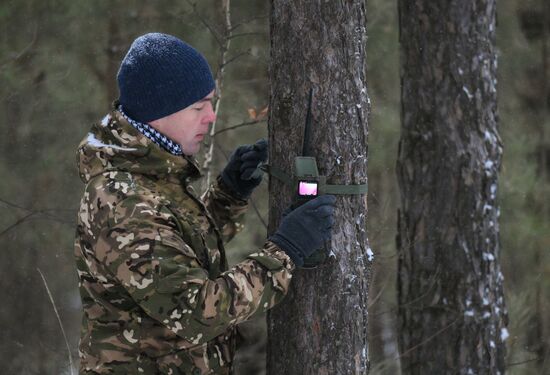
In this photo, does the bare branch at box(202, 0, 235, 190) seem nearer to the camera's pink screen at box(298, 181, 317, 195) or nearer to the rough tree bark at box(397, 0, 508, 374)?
the rough tree bark at box(397, 0, 508, 374)

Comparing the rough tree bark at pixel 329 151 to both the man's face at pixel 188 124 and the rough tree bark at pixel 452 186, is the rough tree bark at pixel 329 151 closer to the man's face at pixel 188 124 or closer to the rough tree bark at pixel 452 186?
the man's face at pixel 188 124

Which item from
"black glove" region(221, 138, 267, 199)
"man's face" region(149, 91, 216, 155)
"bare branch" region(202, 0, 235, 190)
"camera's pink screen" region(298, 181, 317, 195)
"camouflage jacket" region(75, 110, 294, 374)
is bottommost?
"camouflage jacket" region(75, 110, 294, 374)

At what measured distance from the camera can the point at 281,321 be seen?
3213mm

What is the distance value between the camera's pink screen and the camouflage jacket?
262 millimetres

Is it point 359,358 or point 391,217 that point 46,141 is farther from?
point 359,358

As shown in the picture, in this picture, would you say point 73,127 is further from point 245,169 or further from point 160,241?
point 160,241

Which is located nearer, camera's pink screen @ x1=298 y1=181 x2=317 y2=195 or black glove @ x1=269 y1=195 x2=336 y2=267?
black glove @ x1=269 y1=195 x2=336 y2=267

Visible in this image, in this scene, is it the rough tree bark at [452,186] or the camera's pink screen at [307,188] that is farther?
the rough tree bark at [452,186]

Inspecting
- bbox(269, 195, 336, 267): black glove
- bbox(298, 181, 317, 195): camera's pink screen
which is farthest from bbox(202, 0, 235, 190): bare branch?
bbox(269, 195, 336, 267): black glove

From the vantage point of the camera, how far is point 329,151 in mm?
3072

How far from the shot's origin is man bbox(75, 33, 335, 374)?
8.50 feet

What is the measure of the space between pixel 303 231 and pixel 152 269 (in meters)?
0.56

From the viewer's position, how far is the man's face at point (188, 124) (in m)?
2.91

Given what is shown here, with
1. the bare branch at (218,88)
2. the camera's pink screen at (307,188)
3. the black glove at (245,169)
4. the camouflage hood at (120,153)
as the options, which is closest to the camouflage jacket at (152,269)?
the camouflage hood at (120,153)
